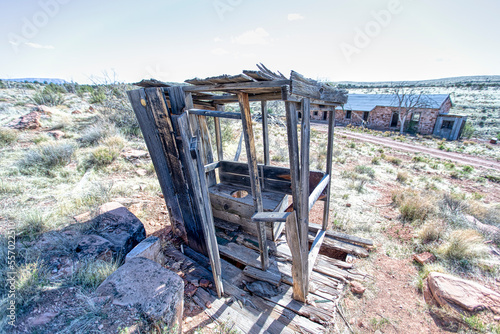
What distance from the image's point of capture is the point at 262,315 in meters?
2.32

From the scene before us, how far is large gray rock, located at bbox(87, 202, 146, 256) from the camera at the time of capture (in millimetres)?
2906

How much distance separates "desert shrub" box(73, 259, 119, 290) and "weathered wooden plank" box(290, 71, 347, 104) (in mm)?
2848

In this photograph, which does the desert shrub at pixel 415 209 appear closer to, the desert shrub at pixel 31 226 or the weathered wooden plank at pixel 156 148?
the weathered wooden plank at pixel 156 148

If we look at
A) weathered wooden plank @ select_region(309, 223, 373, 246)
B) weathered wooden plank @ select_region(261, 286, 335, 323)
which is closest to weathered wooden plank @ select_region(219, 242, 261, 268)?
weathered wooden plank @ select_region(261, 286, 335, 323)

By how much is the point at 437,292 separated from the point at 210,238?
3119 mm

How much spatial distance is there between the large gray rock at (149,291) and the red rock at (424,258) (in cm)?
383

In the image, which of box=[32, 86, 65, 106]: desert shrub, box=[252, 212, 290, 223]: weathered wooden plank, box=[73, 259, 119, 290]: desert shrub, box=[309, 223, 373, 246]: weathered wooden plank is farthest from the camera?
box=[32, 86, 65, 106]: desert shrub

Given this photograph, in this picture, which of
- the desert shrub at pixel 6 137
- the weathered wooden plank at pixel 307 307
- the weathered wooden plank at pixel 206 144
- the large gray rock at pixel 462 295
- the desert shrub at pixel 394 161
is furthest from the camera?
the desert shrub at pixel 394 161

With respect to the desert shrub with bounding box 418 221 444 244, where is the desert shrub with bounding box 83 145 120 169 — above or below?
above

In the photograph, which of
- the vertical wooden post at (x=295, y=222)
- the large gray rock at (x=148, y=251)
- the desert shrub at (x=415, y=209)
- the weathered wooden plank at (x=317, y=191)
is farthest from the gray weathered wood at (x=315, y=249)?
the desert shrub at (x=415, y=209)

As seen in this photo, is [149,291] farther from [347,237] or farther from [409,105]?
A: [409,105]

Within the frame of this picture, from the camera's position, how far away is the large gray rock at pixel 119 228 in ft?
9.53

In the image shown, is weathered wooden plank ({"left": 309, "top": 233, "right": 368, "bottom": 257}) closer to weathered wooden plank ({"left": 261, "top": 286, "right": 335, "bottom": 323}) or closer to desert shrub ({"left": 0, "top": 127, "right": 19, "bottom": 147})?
weathered wooden plank ({"left": 261, "top": 286, "right": 335, "bottom": 323})

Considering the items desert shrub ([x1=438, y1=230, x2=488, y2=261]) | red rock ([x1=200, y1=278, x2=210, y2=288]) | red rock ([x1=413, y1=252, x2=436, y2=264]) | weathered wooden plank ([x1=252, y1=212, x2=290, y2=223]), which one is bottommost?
red rock ([x1=413, y1=252, x2=436, y2=264])
